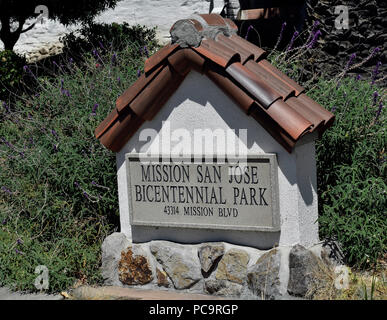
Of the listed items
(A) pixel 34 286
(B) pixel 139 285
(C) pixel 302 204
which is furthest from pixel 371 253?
(A) pixel 34 286

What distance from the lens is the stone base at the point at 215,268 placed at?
395 cm

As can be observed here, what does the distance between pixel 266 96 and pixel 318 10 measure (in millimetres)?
3403

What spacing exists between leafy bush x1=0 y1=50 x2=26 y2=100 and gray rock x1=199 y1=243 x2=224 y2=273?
522cm

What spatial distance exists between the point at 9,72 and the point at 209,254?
5611mm

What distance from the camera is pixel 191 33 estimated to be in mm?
4102

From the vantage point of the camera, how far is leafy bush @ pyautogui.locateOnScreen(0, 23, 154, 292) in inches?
185

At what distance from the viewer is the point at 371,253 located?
4191 mm

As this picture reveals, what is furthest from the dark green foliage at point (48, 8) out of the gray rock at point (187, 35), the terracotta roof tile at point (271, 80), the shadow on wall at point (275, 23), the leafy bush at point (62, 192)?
the terracotta roof tile at point (271, 80)

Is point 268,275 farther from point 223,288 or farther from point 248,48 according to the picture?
point 248,48

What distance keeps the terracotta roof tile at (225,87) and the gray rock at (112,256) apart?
2.22 feet

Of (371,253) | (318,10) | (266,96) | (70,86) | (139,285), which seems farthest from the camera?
(318,10)

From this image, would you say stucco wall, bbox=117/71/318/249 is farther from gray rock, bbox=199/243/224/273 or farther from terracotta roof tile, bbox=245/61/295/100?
terracotta roof tile, bbox=245/61/295/100

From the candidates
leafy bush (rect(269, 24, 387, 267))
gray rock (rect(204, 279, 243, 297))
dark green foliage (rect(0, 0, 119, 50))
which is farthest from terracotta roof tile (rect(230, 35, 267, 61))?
dark green foliage (rect(0, 0, 119, 50))

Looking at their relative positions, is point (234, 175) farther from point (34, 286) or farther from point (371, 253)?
point (34, 286)
